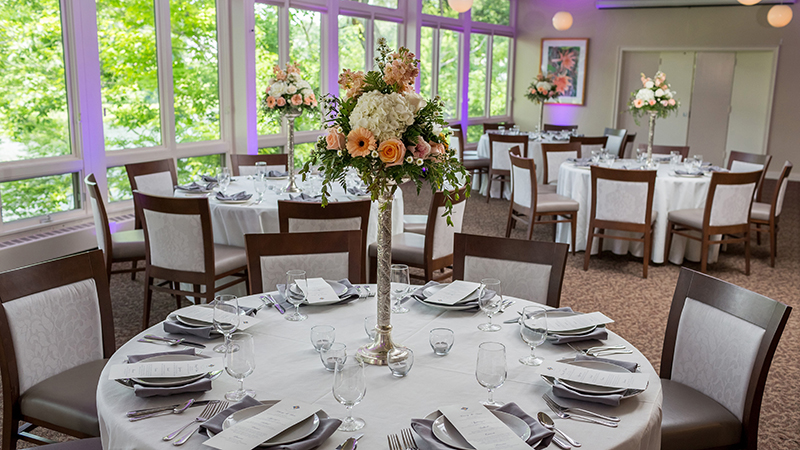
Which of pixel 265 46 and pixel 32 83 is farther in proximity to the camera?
pixel 265 46

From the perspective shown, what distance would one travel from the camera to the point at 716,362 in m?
2.31

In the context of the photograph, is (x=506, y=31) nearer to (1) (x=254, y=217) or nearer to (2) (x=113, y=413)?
(1) (x=254, y=217)

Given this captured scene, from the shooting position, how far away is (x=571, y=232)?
627cm

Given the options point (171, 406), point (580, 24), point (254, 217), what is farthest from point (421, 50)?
point (171, 406)

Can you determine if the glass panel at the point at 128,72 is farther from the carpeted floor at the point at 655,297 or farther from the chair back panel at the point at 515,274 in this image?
the chair back panel at the point at 515,274

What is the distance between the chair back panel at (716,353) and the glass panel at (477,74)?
34.1ft

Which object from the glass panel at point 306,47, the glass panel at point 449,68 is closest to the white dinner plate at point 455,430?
the glass panel at point 306,47

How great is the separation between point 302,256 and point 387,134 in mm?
1221

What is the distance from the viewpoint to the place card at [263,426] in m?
1.48

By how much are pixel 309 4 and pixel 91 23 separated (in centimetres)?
330

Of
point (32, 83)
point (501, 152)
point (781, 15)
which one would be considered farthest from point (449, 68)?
point (32, 83)

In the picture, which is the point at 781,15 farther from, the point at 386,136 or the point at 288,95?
the point at 386,136

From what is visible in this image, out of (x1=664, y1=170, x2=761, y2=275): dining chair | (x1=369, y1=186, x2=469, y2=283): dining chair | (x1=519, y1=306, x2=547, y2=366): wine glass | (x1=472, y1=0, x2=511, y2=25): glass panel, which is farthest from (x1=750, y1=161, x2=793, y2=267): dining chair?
(x1=472, y1=0, x2=511, y2=25): glass panel

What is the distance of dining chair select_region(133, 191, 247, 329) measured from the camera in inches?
149
